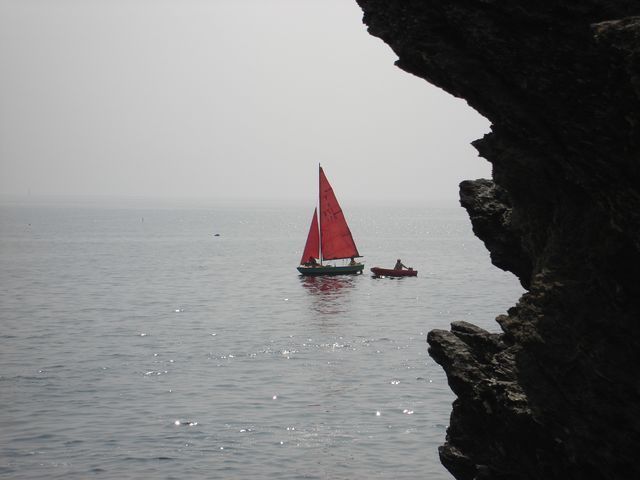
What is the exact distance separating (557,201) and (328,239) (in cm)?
8105

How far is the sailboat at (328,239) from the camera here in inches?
3629

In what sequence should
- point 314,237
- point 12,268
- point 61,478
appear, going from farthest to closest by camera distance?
point 12,268 < point 314,237 < point 61,478

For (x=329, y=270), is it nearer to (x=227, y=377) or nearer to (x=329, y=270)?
(x=329, y=270)

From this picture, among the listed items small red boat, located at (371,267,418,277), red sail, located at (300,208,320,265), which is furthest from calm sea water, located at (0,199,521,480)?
red sail, located at (300,208,320,265)

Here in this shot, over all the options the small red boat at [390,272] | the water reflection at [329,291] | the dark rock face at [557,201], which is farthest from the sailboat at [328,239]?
the dark rock face at [557,201]

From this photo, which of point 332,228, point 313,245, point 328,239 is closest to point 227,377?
point 332,228

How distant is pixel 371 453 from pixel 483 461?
15999 millimetres

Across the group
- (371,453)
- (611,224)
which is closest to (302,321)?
(371,453)

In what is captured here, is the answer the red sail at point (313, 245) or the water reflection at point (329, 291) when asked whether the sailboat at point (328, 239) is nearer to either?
the red sail at point (313, 245)

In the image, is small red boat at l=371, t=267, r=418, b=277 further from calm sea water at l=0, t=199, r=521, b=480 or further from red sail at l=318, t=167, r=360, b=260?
red sail at l=318, t=167, r=360, b=260

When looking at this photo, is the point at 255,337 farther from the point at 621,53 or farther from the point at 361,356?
the point at 621,53

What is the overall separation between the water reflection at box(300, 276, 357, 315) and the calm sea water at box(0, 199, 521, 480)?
1.17ft

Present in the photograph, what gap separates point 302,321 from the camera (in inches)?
2702

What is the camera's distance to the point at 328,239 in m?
94.9
